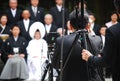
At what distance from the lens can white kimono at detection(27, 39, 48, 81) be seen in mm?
11742

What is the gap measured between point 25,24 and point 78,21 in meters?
7.36

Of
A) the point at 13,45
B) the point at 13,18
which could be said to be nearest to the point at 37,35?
the point at 13,45

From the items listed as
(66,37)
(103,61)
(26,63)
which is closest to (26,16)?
(26,63)

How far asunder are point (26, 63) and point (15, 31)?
3.05ft

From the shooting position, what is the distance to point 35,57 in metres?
11.9

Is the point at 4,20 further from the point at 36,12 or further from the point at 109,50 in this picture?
the point at 109,50

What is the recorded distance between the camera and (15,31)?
11891mm

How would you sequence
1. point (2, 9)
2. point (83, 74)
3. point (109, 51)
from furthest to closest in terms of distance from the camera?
point (2, 9)
point (83, 74)
point (109, 51)

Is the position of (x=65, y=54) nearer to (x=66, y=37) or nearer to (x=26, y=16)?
(x=66, y=37)

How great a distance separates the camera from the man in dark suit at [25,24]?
39.9 feet

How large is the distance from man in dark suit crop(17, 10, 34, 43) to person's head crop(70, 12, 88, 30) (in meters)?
7.16

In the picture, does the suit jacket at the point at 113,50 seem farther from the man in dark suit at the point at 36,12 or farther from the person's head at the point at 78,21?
the man in dark suit at the point at 36,12

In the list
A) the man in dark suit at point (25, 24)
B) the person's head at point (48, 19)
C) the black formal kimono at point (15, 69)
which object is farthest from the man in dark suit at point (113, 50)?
the man in dark suit at point (25, 24)

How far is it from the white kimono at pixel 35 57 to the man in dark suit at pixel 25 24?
34 centimetres
